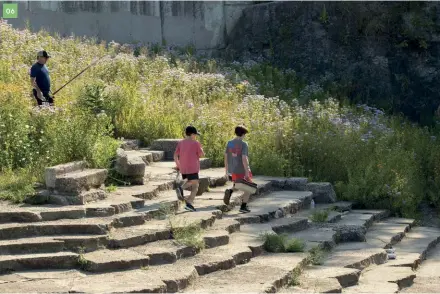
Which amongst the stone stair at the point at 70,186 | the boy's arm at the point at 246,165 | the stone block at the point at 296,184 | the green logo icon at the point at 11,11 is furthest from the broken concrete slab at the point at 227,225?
the green logo icon at the point at 11,11

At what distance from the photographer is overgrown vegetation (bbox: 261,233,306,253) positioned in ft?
40.9

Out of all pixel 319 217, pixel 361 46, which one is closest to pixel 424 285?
pixel 319 217

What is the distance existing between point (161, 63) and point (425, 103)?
565 centimetres

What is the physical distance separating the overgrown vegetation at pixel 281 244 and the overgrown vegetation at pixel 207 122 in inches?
108

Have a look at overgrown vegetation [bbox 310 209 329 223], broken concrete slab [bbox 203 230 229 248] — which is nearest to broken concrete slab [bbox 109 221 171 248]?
broken concrete slab [bbox 203 230 229 248]

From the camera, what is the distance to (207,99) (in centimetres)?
1945

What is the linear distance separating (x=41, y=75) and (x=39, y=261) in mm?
5505

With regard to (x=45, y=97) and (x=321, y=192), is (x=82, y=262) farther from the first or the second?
(x=321, y=192)

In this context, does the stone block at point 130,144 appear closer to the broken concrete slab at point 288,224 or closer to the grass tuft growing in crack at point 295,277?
the broken concrete slab at point 288,224

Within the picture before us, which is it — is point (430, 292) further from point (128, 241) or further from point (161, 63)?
point (161, 63)

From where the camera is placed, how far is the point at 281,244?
1251 centimetres

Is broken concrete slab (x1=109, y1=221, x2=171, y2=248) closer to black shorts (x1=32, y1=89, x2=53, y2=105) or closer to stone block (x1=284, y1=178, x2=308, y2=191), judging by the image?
stone block (x1=284, y1=178, x2=308, y2=191)

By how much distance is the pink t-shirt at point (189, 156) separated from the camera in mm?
13648

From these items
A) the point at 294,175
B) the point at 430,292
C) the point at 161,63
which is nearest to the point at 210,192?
the point at 294,175
